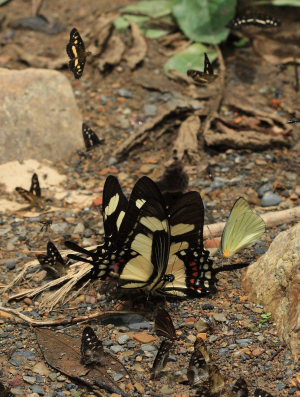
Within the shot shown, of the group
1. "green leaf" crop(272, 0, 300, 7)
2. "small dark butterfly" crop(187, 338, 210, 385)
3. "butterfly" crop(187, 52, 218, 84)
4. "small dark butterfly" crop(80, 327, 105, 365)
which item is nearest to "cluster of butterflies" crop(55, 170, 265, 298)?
"small dark butterfly" crop(80, 327, 105, 365)

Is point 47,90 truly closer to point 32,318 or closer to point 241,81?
point 241,81

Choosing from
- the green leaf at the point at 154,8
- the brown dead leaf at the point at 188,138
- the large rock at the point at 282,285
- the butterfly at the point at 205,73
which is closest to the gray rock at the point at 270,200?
the brown dead leaf at the point at 188,138

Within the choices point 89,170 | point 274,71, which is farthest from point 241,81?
point 89,170

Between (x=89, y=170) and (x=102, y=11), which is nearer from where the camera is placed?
(x=89, y=170)

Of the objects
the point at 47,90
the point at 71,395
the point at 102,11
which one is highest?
the point at 102,11

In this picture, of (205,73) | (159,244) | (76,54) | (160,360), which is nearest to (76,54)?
(76,54)

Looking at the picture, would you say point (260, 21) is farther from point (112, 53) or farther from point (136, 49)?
point (112, 53)

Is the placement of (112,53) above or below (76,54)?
below
